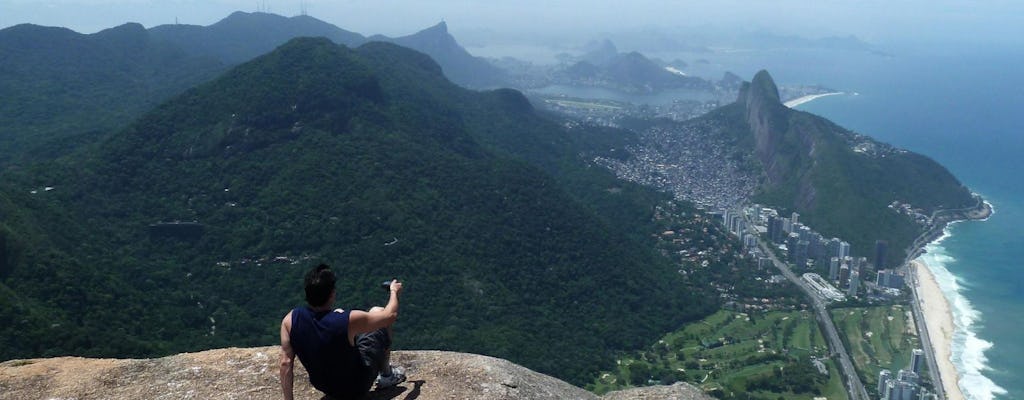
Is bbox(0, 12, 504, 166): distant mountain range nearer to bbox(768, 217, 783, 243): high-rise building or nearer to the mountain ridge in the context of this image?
bbox(768, 217, 783, 243): high-rise building

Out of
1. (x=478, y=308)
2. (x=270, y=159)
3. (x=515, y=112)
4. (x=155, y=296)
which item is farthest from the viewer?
(x=515, y=112)

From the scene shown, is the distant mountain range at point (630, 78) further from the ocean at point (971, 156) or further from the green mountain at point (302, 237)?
the green mountain at point (302, 237)

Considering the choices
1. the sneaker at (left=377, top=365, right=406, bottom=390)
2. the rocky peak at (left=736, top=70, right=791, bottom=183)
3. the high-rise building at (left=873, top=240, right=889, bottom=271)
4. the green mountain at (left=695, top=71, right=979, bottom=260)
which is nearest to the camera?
the sneaker at (left=377, top=365, right=406, bottom=390)

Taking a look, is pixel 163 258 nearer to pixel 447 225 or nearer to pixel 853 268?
pixel 447 225

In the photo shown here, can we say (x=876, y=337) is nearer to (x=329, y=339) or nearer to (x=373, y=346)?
(x=373, y=346)

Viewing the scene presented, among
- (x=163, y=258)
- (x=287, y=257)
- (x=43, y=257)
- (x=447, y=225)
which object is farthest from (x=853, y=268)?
(x=43, y=257)

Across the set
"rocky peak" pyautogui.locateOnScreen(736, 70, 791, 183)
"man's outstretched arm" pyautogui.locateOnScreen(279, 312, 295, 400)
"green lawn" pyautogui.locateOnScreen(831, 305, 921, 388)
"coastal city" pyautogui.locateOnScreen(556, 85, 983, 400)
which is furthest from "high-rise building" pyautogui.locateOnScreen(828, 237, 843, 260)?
"man's outstretched arm" pyautogui.locateOnScreen(279, 312, 295, 400)
